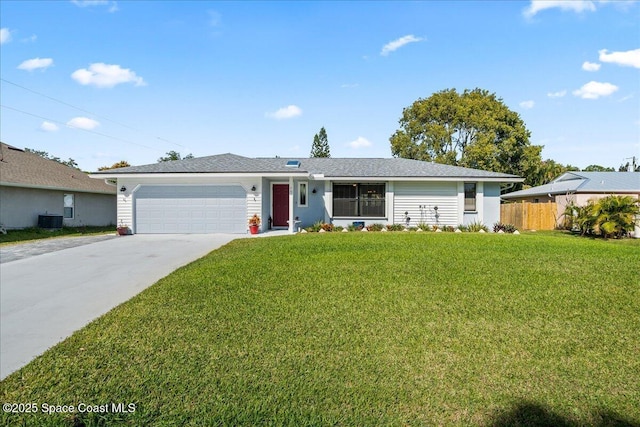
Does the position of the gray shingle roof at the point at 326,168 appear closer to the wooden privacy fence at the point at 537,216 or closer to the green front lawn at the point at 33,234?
the green front lawn at the point at 33,234

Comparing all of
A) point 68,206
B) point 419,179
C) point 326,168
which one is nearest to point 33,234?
point 68,206

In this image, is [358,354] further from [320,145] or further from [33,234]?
[320,145]

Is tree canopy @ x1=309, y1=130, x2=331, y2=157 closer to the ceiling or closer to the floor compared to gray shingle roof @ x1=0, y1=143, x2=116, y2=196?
closer to the ceiling

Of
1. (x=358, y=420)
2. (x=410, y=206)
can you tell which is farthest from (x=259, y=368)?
(x=410, y=206)

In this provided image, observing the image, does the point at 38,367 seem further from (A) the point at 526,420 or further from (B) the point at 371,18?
(B) the point at 371,18

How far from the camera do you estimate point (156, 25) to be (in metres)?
13.9

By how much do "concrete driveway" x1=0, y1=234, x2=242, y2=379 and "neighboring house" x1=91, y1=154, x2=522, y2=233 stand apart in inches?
116

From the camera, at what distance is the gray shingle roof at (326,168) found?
49.5ft

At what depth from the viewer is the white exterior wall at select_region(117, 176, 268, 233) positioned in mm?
15055

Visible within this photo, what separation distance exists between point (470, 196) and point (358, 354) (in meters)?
15.5

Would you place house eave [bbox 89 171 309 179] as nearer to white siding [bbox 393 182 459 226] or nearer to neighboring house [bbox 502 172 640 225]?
white siding [bbox 393 182 459 226]

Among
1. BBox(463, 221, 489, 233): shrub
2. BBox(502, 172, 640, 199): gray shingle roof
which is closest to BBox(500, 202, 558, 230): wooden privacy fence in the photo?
BBox(502, 172, 640, 199): gray shingle roof

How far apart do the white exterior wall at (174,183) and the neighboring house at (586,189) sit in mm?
17410

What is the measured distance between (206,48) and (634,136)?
23125 mm
